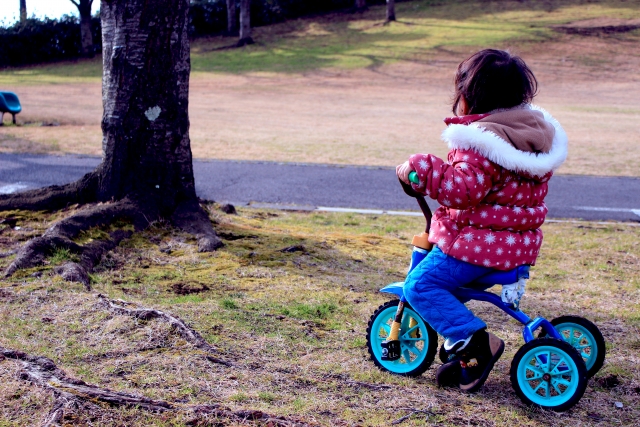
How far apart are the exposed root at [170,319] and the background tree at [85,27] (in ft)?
134

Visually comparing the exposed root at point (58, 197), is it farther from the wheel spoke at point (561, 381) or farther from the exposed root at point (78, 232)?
the wheel spoke at point (561, 381)

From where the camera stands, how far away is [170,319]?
384 cm

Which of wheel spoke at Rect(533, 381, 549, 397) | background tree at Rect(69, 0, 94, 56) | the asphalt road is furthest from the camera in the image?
background tree at Rect(69, 0, 94, 56)

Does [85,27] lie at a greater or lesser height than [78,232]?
greater

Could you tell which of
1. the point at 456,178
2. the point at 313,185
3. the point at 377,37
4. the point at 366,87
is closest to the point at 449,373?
the point at 456,178

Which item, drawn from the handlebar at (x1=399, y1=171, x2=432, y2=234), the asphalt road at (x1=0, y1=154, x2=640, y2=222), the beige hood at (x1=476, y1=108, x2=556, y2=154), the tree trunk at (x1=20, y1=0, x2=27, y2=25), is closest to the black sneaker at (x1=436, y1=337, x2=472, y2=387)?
the handlebar at (x1=399, y1=171, x2=432, y2=234)

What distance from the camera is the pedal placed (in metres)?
3.48

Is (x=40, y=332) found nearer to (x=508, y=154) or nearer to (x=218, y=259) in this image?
(x=218, y=259)

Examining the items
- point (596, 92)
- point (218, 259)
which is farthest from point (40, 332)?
point (596, 92)

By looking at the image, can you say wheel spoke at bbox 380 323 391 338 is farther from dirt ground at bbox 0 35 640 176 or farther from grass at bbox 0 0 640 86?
grass at bbox 0 0 640 86

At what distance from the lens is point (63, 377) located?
307 centimetres

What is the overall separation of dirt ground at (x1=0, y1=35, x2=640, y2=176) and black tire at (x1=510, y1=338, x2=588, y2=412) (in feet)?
5.16

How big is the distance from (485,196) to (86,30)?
4348 centimetres

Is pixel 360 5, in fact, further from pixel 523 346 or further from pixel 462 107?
pixel 523 346
